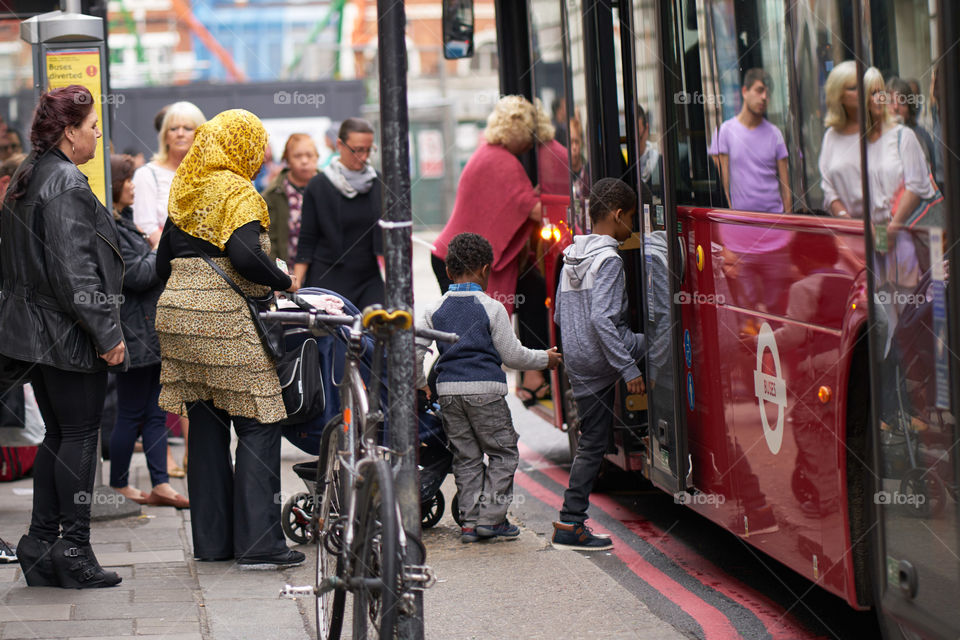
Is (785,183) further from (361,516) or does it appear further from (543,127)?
(543,127)

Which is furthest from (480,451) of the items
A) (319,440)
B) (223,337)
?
(223,337)

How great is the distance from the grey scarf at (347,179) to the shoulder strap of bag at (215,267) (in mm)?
2513

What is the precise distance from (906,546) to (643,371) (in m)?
2.39

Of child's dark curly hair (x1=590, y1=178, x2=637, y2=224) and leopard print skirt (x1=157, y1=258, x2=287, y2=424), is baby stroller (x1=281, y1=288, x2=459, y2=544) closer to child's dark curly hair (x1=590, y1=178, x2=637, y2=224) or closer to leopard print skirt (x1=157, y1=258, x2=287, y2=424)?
leopard print skirt (x1=157, y1=258, x2=287, y2=424)

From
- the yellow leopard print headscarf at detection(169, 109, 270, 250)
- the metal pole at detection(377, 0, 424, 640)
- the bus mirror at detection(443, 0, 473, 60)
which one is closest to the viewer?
the metal pole at detection(377, 0, 424, 640)

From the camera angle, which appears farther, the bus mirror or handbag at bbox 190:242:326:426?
the bus mirror

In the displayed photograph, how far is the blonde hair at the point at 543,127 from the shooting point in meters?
7.28

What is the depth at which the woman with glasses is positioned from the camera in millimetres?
7637

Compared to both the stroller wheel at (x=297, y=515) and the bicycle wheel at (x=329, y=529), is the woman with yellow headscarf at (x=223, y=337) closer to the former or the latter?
the stroller wheel at (x=297, y=515)

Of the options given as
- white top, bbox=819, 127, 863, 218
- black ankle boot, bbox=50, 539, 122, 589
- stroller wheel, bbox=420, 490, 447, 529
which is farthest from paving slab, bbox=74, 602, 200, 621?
white top, bbox=819, 127, 863, 218

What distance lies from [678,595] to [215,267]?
2.21 meters

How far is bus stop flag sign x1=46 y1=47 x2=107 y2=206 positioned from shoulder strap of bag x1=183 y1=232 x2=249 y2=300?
1.28 m

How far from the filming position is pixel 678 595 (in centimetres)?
514

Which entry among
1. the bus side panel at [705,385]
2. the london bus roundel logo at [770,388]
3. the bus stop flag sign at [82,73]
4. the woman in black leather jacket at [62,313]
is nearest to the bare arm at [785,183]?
the london bus roundel logo at [770,388]
